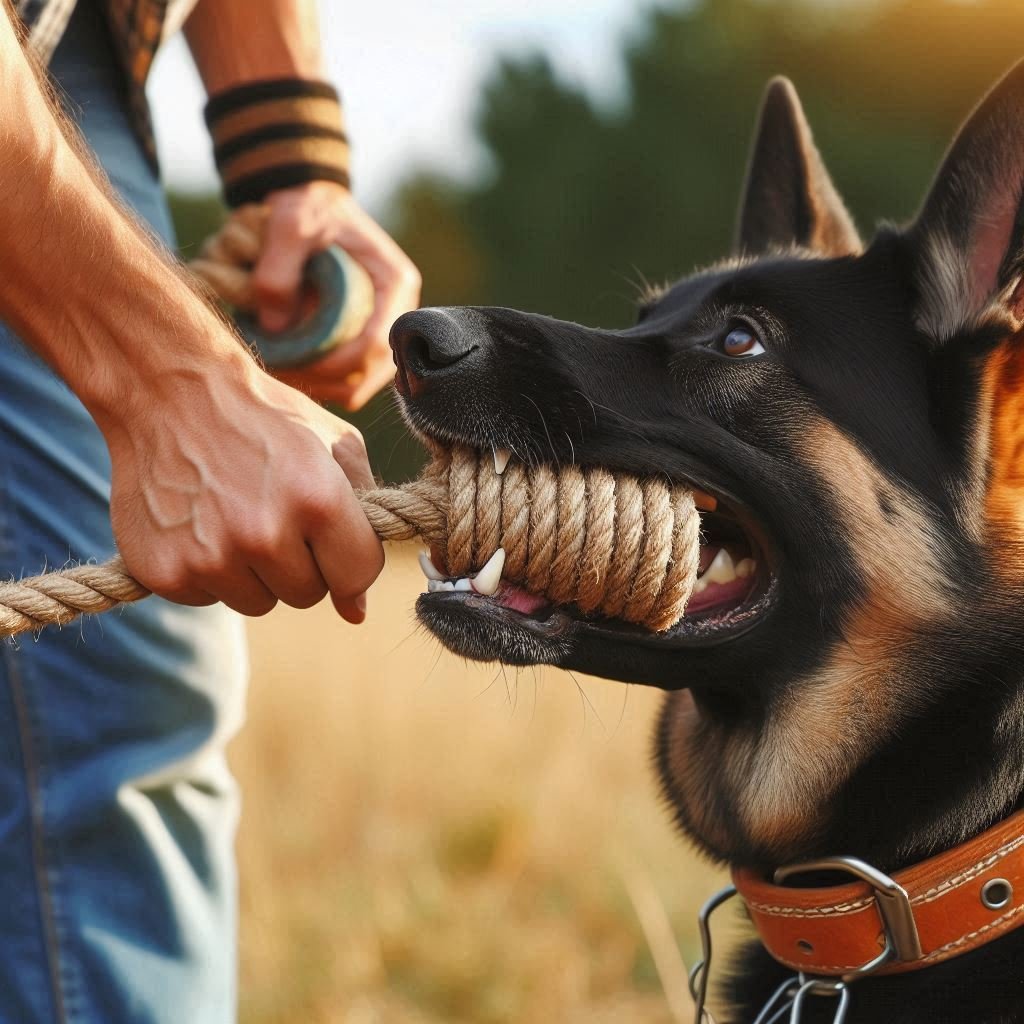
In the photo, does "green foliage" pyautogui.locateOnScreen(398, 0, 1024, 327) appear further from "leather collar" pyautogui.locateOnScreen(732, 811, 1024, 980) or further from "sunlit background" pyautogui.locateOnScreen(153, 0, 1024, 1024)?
"leather collar" pyautogui.locateOnScreen(732, 811, 1024, 980)

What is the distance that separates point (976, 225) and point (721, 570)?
75 centimetres

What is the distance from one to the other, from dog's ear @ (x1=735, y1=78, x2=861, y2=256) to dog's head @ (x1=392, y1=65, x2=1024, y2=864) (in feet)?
1.70

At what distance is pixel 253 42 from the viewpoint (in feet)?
8.33

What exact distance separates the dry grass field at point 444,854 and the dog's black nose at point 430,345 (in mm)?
451

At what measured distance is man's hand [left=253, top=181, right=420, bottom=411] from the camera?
243 centimetres

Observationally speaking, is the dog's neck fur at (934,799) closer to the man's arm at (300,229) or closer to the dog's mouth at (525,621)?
the dog's mouth at (525,621)

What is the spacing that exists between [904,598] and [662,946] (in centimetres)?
181

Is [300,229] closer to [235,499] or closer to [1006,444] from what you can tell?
[235,499]

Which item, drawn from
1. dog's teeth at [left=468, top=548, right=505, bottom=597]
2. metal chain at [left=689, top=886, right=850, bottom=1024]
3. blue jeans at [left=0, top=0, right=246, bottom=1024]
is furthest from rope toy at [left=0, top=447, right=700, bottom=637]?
metal chain at [left=689, top=886, right=850, bottom=1024]

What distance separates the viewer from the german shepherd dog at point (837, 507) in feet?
6.57

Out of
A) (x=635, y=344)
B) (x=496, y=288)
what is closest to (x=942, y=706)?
(x=635, y=344)

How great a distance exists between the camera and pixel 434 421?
199 cm

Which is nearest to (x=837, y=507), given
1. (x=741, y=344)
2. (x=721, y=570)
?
(x=721, y=570)

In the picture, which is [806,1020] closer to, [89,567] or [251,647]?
[89,567]
